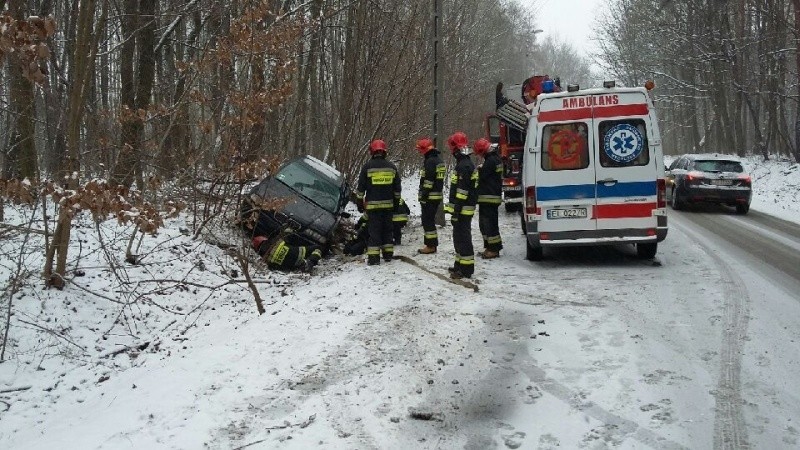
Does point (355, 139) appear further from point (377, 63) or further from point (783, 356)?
point (783, 356)

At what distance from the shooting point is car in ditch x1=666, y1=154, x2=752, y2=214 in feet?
58.5

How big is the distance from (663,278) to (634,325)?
8.09 ft

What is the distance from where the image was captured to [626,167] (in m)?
9.34

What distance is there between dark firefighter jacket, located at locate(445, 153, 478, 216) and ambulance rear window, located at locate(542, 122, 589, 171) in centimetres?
109

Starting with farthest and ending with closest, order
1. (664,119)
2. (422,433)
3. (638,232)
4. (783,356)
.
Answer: (664,119) → (638,232) → (783,356) → (422,433)

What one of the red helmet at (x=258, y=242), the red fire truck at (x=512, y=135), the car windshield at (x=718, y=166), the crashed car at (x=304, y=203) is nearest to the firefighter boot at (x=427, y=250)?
the crashed car at (x=304, y=203)

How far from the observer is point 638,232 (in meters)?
9.34

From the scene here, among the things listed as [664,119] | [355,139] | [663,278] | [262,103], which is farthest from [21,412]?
[664,119]

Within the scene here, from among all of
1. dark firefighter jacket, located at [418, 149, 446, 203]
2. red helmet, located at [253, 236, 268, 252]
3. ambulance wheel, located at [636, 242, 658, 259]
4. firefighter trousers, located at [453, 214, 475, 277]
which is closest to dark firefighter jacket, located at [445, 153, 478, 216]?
firefighter trousers, located at [453, 214, 475, 277]

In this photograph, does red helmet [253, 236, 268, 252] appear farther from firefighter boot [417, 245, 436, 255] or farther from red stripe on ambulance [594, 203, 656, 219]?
red stripe on ambulance [594, 203, 656, 219]

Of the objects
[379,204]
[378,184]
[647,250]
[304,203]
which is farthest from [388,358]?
[304,203]

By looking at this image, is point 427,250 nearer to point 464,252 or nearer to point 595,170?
point 464,252

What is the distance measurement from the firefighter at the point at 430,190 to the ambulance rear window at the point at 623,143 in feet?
8.10

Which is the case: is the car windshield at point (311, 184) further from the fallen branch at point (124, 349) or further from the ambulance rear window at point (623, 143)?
the ambulance rear window at point (623, 143)
